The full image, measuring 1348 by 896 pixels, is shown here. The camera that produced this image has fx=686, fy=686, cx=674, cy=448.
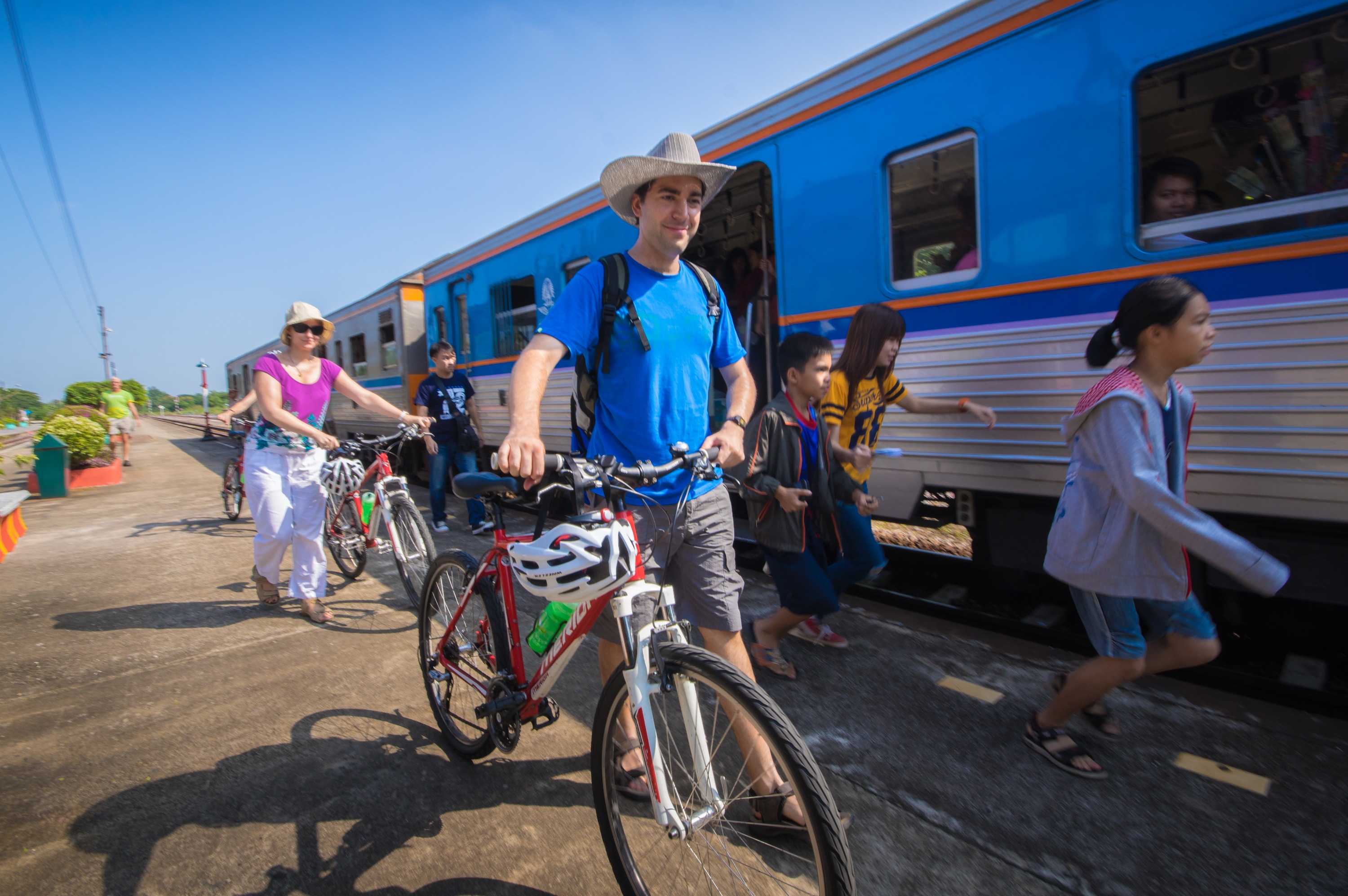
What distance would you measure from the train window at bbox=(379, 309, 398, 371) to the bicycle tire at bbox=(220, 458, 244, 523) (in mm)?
3833

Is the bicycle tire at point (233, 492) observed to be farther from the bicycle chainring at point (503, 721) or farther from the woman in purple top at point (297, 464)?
the bicycle chainring at point (503, 721)

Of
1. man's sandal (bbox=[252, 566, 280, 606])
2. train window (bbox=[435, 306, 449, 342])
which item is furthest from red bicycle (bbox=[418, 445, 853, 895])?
train window (bbox=[435, 306, 449, 342])

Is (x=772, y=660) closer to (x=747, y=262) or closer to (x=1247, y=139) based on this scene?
(x=1247, y=139)

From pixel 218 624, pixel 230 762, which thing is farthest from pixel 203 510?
pixel 230 762

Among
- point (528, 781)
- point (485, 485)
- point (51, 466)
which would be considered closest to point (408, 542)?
point (528, 781)

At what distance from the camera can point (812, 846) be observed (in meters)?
1.48

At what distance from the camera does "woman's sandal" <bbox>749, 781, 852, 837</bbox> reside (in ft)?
Result: 6.03

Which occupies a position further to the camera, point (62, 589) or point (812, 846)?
point (62, 589)

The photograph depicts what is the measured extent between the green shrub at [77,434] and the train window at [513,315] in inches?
316

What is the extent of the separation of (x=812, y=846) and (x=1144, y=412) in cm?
171

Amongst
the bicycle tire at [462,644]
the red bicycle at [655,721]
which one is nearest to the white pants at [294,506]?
the bicycle tire at [462,644]

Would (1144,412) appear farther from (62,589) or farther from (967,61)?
(62,589)

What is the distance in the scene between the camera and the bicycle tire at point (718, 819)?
1461mm

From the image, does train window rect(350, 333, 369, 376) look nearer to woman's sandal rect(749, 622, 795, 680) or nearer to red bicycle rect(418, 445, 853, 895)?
woman's sandal rect(749, 622, 795, 680)
